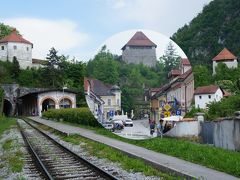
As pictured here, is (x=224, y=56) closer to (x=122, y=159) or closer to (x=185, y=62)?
(x=185, y=62)

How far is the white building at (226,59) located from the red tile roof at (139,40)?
1406 millimetres

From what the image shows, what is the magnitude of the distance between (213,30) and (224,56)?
0.61 meters

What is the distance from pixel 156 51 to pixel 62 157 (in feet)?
27.2

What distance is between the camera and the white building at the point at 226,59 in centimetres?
791

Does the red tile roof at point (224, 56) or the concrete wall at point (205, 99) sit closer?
the red tile roof at point (224, 56)

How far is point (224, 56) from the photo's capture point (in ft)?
26.4

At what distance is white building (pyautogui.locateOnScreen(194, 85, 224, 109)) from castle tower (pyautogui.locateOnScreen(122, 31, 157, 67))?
107 centimetres

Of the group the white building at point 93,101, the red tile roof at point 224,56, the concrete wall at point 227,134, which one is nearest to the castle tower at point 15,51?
the concrete wall at point 227,134

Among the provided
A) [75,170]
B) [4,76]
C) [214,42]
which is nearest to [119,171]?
[75,170]

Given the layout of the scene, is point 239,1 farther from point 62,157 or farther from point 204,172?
point 62,157

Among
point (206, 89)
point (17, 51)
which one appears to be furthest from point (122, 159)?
point (17, 51)

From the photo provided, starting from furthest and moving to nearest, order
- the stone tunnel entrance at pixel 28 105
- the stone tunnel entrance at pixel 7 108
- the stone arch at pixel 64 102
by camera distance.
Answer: the stone tunnel entrance at pixel 7 108 → the stone tunnel entrance at pixel 28 105 → the stone arch at pixel 64 102

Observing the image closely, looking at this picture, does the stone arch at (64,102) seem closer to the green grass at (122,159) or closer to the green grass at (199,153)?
the green grass at (122,159)

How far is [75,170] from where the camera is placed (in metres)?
12.6
